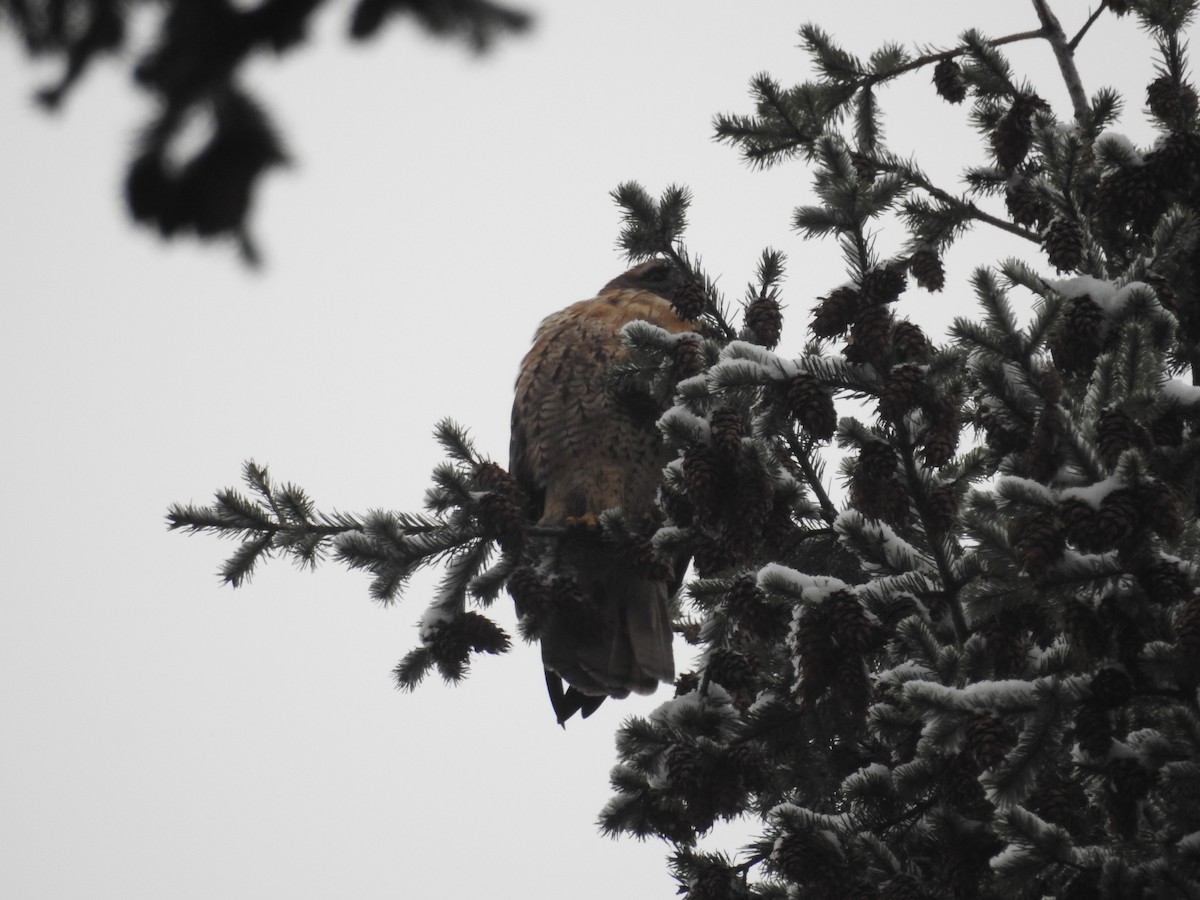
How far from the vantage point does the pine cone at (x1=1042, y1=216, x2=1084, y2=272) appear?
2572 millimetres

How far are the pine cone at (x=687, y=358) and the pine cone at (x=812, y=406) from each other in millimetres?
454

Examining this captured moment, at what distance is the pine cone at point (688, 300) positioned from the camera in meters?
3.02

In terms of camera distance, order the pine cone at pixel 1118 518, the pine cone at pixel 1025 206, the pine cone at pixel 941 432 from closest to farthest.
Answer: the pine cone at pixel 1118 518 < the pine cone at pixel 941 432 < the pine cone at pixel 1025 206

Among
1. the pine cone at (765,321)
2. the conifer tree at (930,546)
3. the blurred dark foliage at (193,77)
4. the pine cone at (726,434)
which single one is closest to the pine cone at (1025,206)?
the conifer tree at (930,546)

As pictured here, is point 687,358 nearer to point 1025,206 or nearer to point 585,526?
point 585,526

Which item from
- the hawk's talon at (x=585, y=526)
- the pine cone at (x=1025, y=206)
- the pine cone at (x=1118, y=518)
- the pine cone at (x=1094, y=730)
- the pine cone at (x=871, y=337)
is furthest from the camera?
the hawk's talon at (x=585, y=526)

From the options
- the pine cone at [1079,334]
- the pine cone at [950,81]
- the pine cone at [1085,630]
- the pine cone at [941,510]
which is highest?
the pine cone at [950,81]

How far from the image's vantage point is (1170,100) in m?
3.01

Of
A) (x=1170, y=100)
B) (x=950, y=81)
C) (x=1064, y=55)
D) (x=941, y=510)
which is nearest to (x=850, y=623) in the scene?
(x=941, y=510)

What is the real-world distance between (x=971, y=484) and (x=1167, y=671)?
92cm

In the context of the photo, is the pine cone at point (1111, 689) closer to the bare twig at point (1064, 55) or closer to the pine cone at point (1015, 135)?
the pine cone at point (1015, 135)

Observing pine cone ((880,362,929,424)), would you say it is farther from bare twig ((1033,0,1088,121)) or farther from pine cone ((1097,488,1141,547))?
bare twig ((1033,0,1088,121))

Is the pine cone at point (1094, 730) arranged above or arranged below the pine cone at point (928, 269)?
below

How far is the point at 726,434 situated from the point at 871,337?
1.15ft
